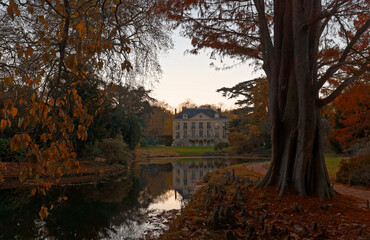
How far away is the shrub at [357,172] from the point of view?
375 inches

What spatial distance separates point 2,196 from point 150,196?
5164 mm

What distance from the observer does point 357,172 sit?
980 centimetres

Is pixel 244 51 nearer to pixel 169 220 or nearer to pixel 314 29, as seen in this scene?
pixel 314 29

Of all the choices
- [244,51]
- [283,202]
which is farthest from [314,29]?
[283,202]

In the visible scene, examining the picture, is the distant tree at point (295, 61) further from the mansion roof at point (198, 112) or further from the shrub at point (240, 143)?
the mansion roof at point (198, 112)

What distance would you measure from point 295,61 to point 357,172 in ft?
17.8

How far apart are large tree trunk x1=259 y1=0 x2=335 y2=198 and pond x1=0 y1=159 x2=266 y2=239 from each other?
128 inches

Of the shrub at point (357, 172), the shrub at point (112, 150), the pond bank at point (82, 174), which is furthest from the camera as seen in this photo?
the shrub at point (112, 150)

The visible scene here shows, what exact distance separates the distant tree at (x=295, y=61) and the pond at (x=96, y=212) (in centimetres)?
330

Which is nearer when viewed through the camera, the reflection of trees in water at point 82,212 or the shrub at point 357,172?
the reflection of trees in water at point 82,212

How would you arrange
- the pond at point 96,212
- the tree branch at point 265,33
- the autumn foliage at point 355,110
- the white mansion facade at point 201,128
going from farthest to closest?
1. the white mansion facade at point 201,128
2. the autumn foliage at point 355,110
3. the tree branch at point 265,33
4. the pond at point 96,212

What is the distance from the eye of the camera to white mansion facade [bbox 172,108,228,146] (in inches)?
2291

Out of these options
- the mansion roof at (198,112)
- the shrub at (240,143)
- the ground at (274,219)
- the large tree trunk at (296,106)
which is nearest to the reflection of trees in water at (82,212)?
the ground at (274,219)

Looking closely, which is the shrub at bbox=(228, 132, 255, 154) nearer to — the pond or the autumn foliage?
the autumn foliage
